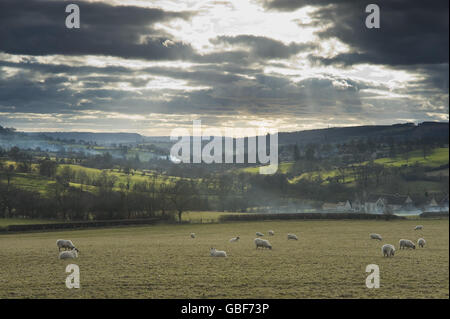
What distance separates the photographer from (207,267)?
16.2 meters

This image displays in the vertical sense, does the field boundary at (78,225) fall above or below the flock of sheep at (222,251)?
above

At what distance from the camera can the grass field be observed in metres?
12.8

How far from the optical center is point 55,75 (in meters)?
18.7

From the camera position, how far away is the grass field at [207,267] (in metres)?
12.8

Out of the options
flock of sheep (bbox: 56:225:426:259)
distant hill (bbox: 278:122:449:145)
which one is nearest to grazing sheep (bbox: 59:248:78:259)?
flock of sheep (bbox: 56:225:426:259)

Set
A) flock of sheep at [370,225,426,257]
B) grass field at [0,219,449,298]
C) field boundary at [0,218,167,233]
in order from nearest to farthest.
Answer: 1. grass field at [0,219,449,298]
2. field boundary at [0,218,167,233]
3. flock of sheep at [370,225,426,257]

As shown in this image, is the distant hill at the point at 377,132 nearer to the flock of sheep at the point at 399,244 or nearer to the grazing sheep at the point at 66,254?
the flock of sheep at the point at 399,244

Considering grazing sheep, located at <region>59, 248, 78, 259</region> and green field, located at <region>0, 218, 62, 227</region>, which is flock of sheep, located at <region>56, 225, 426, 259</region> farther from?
green field, located at <region>0, 218, 62, 227</region>

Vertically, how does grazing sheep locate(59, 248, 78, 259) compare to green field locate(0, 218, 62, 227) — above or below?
below

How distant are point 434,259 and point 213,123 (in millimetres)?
14371

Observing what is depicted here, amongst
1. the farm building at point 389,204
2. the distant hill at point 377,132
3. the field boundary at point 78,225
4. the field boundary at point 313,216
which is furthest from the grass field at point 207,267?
the distant hill at point 377,132
